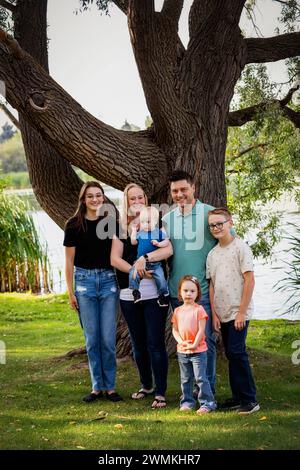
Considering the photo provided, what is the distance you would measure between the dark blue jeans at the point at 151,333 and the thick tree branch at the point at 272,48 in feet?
11.2

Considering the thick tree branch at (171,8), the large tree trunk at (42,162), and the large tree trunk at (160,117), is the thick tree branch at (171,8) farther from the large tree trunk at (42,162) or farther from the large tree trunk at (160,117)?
the large tree trunk at (42,162)

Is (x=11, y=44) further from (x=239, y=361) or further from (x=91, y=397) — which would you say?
(x=239, y=361)

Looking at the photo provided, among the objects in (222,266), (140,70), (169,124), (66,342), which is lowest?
(66,342)

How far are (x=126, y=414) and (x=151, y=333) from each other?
0.60 m

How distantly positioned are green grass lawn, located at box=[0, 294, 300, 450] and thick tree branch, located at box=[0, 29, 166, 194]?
5.75ft

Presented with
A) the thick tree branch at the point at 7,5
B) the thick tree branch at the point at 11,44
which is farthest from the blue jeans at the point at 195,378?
the thick tree branch at the point at 7,5

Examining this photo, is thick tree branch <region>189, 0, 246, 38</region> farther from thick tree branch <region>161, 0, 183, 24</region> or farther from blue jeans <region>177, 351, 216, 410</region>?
blue jeans <region>177, 351, 216, 410</region>

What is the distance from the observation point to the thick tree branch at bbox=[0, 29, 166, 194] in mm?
6789

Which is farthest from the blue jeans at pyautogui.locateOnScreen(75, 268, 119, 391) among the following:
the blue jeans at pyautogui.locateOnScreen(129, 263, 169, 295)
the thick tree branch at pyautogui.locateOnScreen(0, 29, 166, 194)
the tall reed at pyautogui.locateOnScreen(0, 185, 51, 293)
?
the tall reed at pyautogui.locateOnScreen(0, 185, 51, 293)

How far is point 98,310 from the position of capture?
20.3ft

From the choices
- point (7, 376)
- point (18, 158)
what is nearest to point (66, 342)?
point (7, 376)
